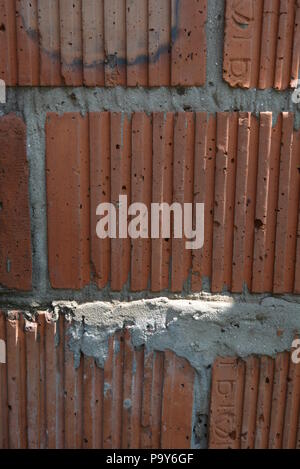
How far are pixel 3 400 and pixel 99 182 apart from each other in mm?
724

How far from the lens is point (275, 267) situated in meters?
1.41

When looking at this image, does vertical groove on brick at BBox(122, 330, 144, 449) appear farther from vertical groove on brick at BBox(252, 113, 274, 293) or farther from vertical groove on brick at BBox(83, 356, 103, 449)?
vertical groove on brick at BBox(252, 113, 274, 293)

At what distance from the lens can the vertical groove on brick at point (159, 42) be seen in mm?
1291

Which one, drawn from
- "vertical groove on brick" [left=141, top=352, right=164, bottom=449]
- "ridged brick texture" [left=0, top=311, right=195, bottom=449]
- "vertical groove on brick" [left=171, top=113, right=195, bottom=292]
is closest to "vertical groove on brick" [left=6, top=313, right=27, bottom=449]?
"ridged brick texture" [left=0, top=311, right=195, bottom=449]

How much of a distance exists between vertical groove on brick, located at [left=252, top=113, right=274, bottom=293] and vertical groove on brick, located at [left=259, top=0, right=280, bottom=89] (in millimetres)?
96

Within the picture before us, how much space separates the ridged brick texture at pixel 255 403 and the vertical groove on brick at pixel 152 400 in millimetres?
160

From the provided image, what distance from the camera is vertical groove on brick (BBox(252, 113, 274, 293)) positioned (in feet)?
4.41

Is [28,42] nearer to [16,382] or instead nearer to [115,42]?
[115,42]

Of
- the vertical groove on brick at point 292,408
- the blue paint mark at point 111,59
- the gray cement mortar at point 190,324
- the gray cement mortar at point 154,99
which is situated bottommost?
the vertical groove on brick at point 292,408

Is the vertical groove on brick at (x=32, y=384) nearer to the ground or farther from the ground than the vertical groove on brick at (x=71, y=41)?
nearer to the ground

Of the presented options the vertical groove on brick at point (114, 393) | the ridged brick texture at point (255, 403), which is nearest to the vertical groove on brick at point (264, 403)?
the ridged brick texture at point (255, 403)

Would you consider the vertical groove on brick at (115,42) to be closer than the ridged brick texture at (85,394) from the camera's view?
Yes

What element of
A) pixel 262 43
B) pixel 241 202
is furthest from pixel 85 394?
pixel 262 43

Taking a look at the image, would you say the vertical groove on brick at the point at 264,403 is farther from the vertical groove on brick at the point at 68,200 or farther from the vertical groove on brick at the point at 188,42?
the vertical groove on brick at the point at 188,42
